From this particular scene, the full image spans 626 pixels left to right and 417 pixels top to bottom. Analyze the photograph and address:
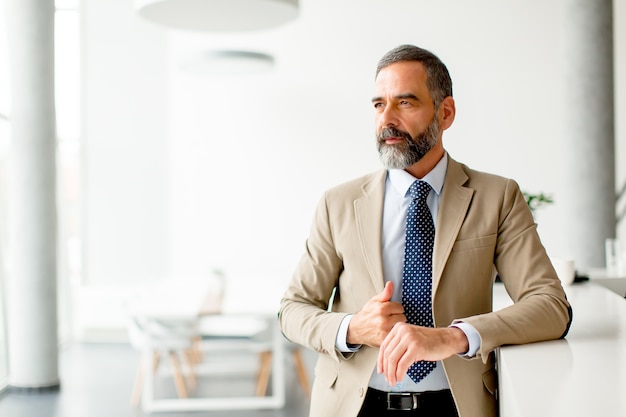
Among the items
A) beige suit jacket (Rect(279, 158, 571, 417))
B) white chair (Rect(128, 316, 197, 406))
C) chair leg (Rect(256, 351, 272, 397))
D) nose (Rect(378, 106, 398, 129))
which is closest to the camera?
beige suit jacket (Rect(279, 158, 571, 417))

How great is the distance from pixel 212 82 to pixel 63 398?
4776 mm

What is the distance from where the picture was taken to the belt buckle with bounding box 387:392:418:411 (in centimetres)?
228

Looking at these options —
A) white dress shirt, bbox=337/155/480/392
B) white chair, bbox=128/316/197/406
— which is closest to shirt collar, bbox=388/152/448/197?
white dress shirt, bbox=337/155/480/392

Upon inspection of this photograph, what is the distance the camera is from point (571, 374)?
179 cm

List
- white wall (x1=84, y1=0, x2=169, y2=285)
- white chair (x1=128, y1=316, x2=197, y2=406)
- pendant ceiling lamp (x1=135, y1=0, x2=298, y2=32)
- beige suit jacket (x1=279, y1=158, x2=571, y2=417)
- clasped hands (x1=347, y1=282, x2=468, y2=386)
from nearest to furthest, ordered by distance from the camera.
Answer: clasped hands (x1=347, y1=282, x2=468, y2=386), beige suit jacket (x1=279, y1=158, x2=571, y2=417), pendant ceiling lamp (x1=135, y1=0, x2=298, y2=32), white chair (x1=128, y1=316, x2=197, y2=406), white wall (x1=84, y1=0, x2=169, y2=285)

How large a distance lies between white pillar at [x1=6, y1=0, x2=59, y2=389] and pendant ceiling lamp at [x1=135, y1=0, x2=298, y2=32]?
3629 mm

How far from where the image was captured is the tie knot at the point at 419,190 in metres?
2.34

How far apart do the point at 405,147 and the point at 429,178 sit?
0.13 metres

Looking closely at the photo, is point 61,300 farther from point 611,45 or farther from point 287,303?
point 287,303

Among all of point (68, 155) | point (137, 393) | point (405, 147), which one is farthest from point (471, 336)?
point (68, 155)

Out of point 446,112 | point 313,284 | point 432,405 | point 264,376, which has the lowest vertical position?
point 264,376

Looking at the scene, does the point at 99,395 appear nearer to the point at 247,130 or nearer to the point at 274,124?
the point at 247,130

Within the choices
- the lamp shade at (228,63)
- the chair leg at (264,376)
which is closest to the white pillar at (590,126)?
the lamp shade at (228,63)

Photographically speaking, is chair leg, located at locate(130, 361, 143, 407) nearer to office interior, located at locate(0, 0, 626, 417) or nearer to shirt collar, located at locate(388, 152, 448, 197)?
office interior, located at locate(0, 0, 626, 417)
